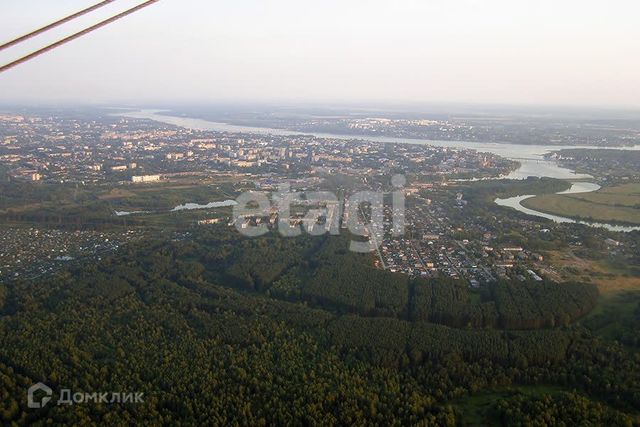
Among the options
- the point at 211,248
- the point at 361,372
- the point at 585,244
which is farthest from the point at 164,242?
the point at 585,244

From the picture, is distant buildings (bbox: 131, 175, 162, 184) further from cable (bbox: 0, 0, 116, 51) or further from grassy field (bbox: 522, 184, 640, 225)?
cable (bbox: 0, 0, 116, 51)

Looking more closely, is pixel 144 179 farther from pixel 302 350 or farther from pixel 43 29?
pixel 43 29

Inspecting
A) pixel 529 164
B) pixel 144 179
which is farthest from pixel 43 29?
pixel 529 164

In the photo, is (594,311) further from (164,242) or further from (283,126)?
(283,126)

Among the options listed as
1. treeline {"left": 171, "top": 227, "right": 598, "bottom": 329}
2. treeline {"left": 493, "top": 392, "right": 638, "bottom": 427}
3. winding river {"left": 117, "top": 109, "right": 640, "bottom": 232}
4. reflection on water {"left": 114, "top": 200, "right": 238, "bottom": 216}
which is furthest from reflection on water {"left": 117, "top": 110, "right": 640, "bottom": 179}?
treeline {"left": 493, "top": 392, "right": 638, "bottom": 427}

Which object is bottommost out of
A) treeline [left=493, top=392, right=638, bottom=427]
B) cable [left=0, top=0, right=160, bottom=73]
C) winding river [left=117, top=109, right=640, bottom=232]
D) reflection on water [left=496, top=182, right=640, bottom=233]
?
treeline [left=493, top=392, right=638, bottom=427]

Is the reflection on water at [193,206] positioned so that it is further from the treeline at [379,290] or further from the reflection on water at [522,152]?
the reflection on water at [522,152]
